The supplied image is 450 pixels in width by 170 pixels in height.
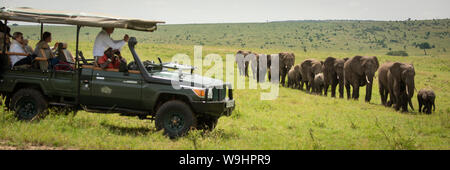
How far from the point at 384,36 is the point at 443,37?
13217mm

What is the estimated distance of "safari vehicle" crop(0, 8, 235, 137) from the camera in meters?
9.32

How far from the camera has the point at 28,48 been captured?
444 inches

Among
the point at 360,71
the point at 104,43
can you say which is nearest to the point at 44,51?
the point at 104,43

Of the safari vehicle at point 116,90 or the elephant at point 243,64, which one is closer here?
the safari vehicle at point 116,90

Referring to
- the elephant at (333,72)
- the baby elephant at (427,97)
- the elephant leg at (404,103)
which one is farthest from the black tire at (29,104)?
the elephant at (333,72)

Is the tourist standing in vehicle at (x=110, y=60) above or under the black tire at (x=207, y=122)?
above

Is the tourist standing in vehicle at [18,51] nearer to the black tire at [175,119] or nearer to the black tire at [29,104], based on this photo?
the black tire at [29,104]

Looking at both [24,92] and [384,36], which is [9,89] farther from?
[384,36]

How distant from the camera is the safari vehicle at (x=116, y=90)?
9320 millimetres

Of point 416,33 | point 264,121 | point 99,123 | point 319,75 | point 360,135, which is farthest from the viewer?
point 416,33

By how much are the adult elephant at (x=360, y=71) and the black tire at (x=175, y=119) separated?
14.3m

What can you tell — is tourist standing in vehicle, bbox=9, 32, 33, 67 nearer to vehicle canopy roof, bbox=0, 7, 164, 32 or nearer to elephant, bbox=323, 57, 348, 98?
vehicle canopy roof, bbox=0, 7, 164, 32

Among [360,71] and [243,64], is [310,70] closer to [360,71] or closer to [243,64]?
[360,71]
